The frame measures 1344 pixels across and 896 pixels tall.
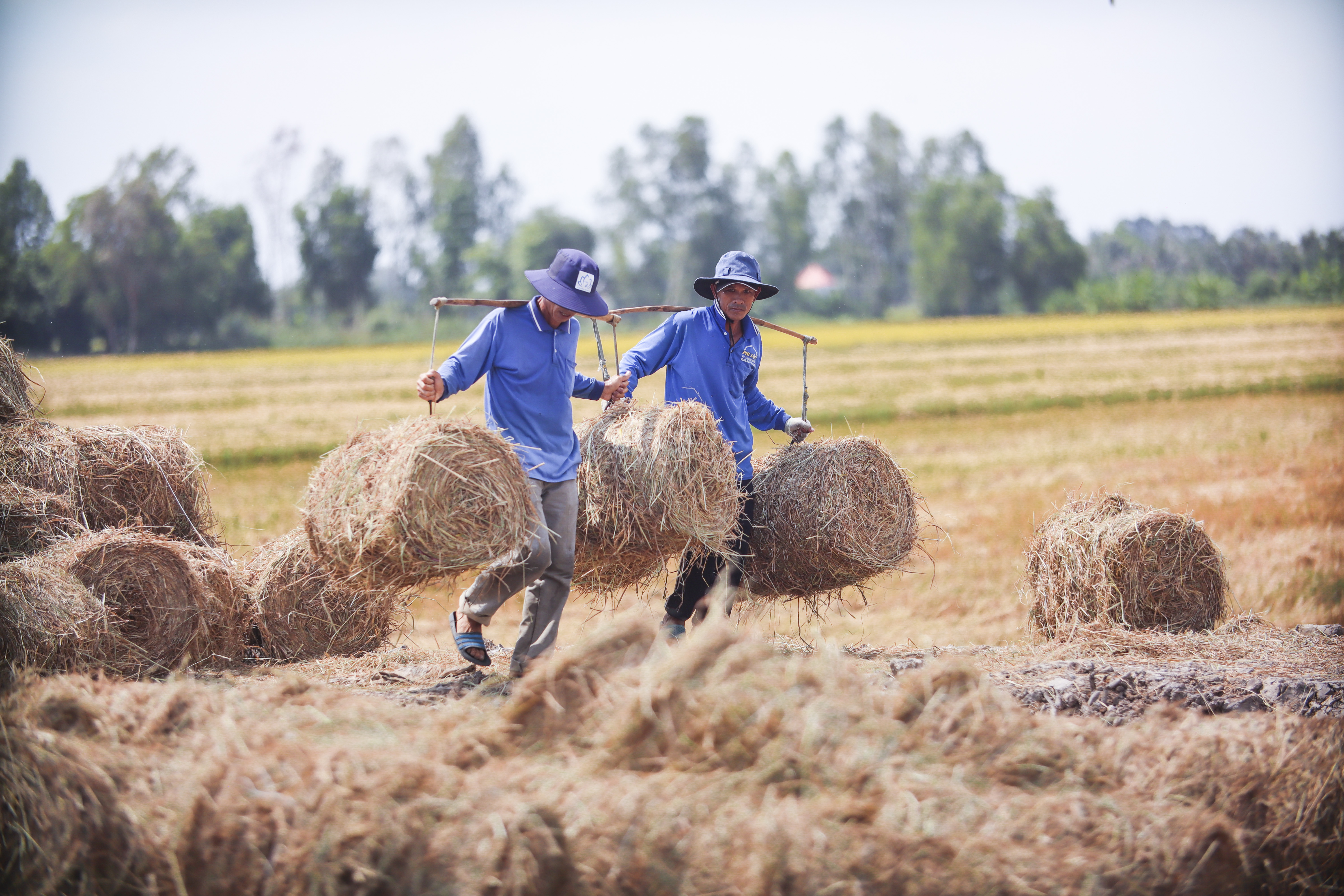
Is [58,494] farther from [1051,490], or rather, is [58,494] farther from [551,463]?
[1051,490]

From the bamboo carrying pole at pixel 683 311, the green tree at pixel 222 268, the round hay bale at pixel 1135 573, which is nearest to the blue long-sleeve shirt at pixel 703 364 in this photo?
the bamboo carrying pole at pixel 683 311

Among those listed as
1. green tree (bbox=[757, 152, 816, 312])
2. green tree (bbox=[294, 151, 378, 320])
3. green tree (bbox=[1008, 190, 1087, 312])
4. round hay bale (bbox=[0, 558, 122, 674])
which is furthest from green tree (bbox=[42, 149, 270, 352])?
green tree (bbox=[1008, 190, 1087, 312])

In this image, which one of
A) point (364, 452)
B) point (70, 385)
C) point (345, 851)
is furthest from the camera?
point (70, 385)

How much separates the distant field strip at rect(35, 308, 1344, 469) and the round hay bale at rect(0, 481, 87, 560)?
28.3 feet

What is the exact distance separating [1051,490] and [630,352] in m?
10.8

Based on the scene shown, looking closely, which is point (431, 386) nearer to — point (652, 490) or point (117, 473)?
point (652, 490)

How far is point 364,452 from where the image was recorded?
5023 millimetres

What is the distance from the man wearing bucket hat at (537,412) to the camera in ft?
18.7

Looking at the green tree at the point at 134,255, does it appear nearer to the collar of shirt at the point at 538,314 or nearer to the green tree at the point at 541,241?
the green tree at the point at 541,241

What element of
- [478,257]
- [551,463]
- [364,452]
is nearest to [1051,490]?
[551,463]

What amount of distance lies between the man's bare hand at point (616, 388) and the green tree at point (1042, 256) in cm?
9495

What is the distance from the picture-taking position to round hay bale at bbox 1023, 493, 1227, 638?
691 cm

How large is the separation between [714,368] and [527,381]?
1.47 meters

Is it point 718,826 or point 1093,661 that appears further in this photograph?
point 1093,661
